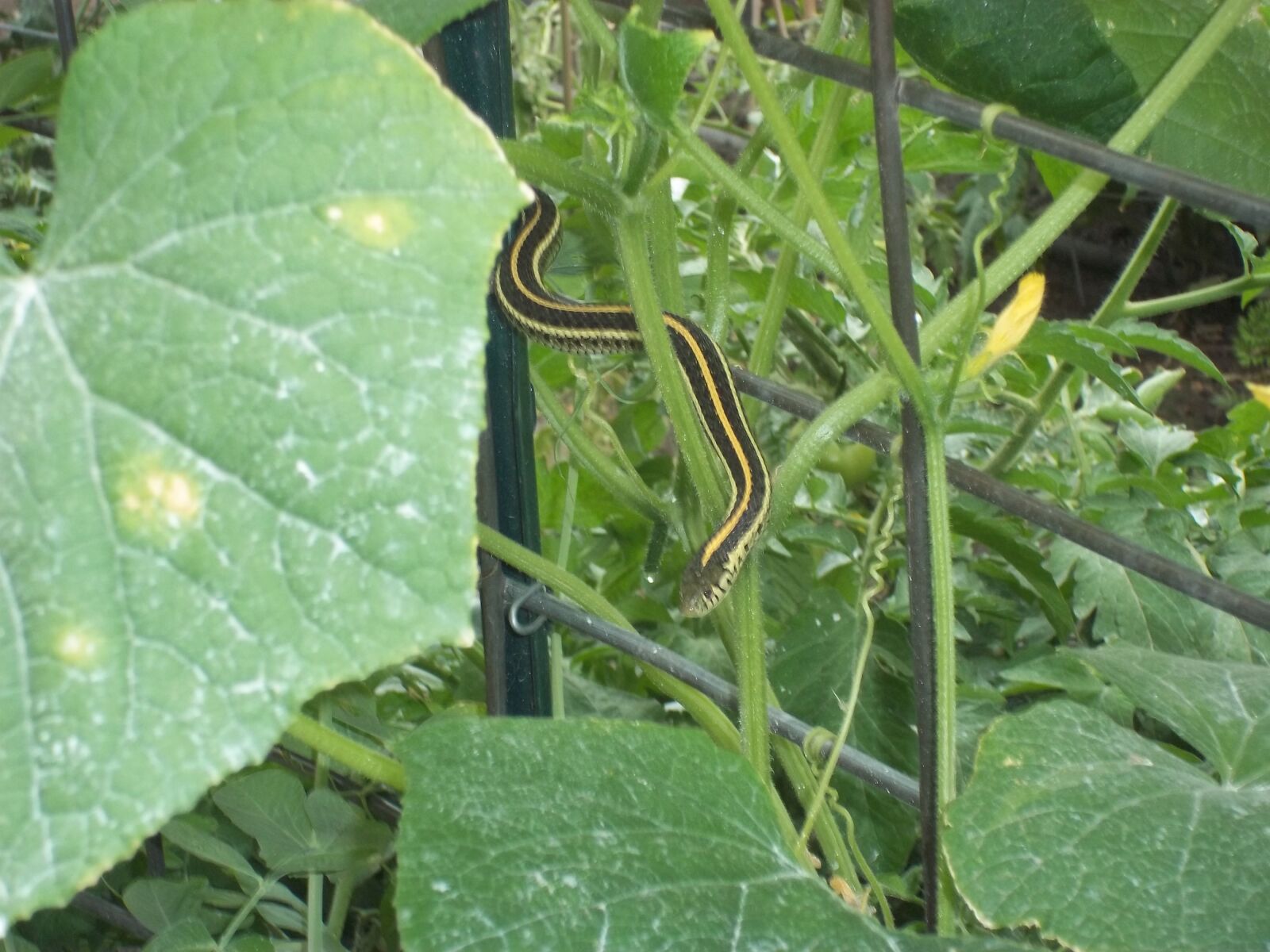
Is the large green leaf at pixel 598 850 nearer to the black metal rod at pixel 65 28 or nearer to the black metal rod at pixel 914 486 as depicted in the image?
the black metal rod at pixel 914 486

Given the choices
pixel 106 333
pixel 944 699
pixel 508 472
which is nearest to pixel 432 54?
pixel 508 472

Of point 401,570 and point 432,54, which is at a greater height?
point 432,54

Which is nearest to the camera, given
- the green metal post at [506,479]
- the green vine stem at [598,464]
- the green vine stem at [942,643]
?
the green vine stem at [942,643]

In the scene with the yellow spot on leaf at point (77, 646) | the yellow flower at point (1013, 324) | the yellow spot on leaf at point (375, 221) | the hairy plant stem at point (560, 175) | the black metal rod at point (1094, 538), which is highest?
the yellow spot on leaf at point (375, 221)

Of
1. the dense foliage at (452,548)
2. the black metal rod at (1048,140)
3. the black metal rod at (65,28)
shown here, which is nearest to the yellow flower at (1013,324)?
the dense foliage at (452,548)

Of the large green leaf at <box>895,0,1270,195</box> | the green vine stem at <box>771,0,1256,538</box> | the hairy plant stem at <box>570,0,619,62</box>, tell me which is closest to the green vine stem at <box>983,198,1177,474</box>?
the large green leaf at <box>895,0,1270,195</box>

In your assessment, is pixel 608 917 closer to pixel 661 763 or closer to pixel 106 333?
pixel 661 763
